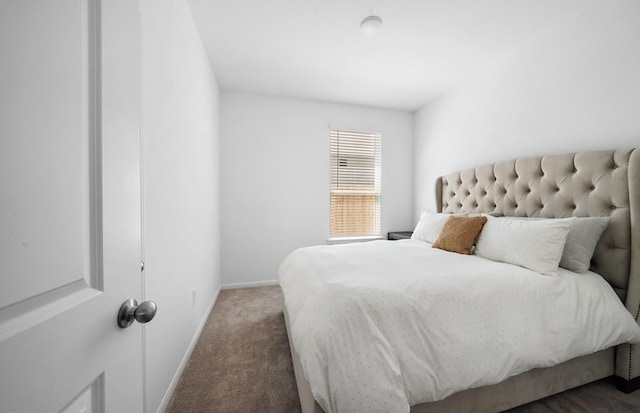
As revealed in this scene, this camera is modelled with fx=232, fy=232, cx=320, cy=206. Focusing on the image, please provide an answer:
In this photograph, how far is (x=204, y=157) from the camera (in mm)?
2320

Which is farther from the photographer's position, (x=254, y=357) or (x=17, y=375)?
(x=254, y=357)

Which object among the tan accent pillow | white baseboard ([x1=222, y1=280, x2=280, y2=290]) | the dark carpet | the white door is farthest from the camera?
white baseboard ([x1=222, y1=280, x2=280, y2=290])

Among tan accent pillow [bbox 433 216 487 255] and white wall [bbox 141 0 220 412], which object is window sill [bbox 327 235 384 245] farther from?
white wall [bbox 141 0 220 412]

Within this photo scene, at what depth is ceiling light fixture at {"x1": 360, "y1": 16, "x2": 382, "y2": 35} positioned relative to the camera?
1.82 metres

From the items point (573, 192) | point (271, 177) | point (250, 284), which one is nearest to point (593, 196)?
point (573, 192)

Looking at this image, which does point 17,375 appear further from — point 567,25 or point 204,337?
point 567,25

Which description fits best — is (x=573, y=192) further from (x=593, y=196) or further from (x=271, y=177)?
(x=271, y=177)

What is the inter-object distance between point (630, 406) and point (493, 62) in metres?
2.89

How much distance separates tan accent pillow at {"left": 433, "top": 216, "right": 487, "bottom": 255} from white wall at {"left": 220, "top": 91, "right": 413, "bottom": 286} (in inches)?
67.8

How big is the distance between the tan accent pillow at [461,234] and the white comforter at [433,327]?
0.40 m

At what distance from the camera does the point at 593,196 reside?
5.41ft

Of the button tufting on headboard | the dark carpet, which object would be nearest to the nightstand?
the button tufting on headboard

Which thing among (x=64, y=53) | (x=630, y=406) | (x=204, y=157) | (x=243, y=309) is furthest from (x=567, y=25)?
(x=243, y=309)

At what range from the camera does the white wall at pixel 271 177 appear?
316 cm
